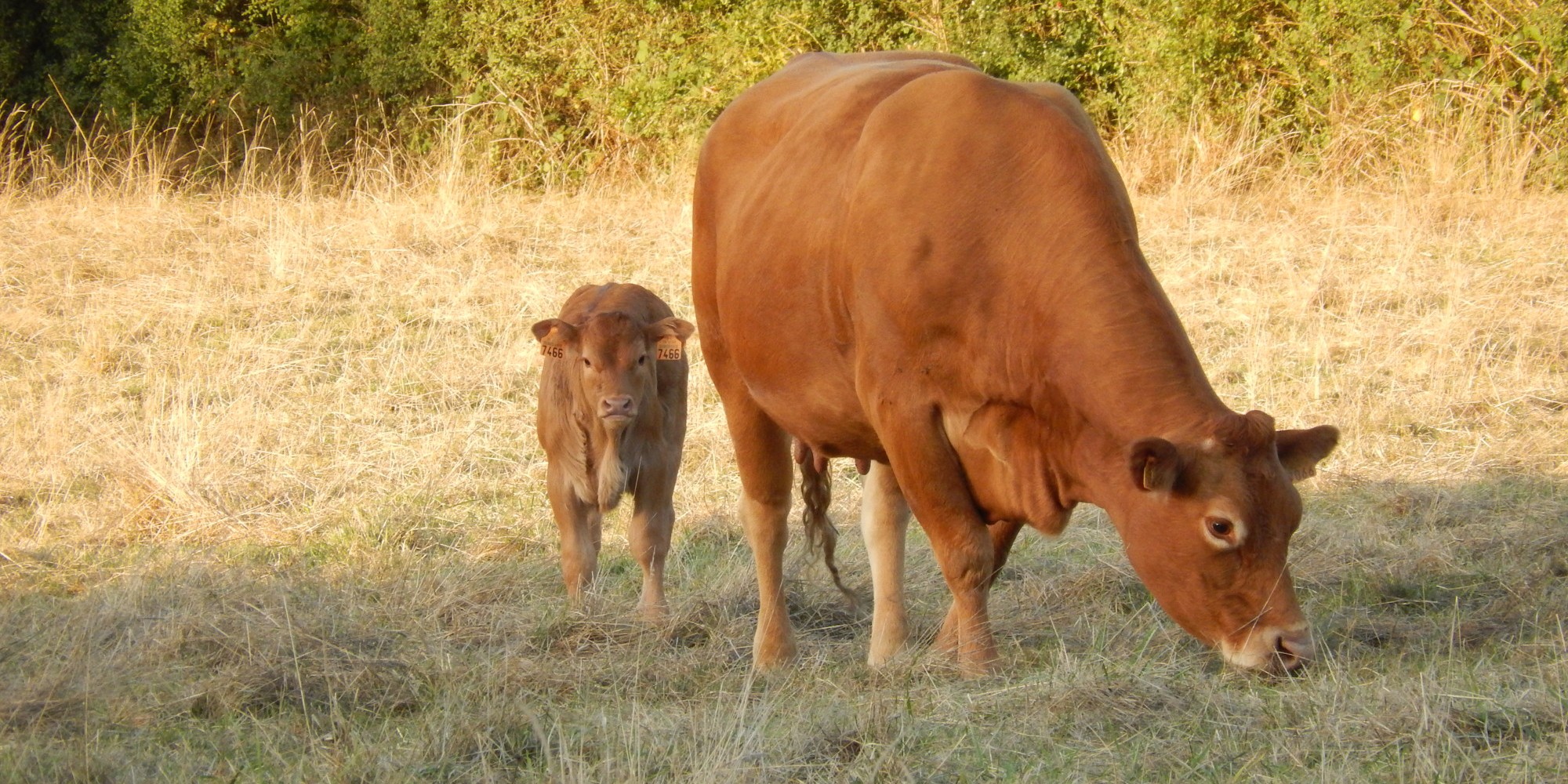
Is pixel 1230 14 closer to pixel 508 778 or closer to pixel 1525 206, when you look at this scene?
pixel 1525 206

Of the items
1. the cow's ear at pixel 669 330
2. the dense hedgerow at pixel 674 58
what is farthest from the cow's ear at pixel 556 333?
the dense hedgerow at pixel 674 58

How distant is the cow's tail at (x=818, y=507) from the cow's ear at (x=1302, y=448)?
6.18 ft

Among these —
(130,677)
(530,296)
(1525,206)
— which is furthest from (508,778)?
(1525,206)

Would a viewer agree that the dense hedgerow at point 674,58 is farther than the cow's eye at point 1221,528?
Yes

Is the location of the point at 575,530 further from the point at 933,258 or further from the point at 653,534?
the point at 933,258

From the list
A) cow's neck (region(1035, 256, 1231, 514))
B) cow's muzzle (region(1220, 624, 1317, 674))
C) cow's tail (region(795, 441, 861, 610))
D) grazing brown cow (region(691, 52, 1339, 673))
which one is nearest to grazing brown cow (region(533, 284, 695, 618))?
cow's tail (region(795, 441, 861, 610))

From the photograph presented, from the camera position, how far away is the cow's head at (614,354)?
6.40m

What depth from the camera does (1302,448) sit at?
398cm

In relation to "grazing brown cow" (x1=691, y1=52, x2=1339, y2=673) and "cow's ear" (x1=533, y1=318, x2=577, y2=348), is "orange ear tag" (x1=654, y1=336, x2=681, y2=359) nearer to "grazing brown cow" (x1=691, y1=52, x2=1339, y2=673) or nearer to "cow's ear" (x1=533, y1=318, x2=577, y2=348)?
"cow's ear" (x1=533, y1=318, x2=577, y2=348)

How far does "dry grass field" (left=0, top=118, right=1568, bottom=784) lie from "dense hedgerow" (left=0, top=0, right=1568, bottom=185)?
1.32m

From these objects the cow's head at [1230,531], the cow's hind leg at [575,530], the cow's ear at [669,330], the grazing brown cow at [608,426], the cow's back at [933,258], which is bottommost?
the cow's hind leg at [575,530]

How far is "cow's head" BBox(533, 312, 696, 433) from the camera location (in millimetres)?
6398

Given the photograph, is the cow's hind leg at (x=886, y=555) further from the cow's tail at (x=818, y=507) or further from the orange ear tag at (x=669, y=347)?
the orange ear tag at (x=669, y=347)

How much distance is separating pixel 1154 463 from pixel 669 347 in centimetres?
330
